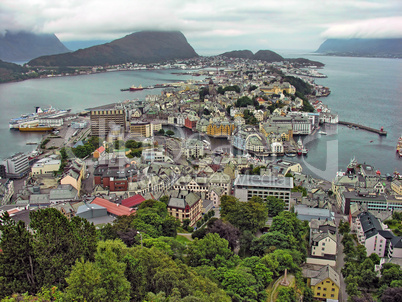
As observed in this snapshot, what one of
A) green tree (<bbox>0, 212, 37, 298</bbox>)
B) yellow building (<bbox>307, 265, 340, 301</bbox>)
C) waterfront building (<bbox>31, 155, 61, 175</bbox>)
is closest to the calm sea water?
waterfront building (<bbox>31, 155, 61, 175</bbox>)

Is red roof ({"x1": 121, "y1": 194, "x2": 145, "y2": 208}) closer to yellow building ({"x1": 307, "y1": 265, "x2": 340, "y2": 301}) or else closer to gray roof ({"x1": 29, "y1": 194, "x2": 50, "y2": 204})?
gray roof ({"x1": 29, "y1": 194, "x2": 50, "y2": 204})

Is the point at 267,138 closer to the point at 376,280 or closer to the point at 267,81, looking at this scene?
the point at 376,280

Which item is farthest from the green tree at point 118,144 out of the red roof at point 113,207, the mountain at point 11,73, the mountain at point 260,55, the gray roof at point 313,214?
the mountain at point 260,55

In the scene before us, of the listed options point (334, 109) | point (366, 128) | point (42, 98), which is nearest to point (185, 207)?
point (366, 128)

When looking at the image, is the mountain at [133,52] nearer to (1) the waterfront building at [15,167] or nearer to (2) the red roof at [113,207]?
(1) the waterfront building at [15,167]

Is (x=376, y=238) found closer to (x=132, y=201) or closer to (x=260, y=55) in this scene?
(x=132, y=201)

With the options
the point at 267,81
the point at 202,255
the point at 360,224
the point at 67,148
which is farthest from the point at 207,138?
the point at 267,81
